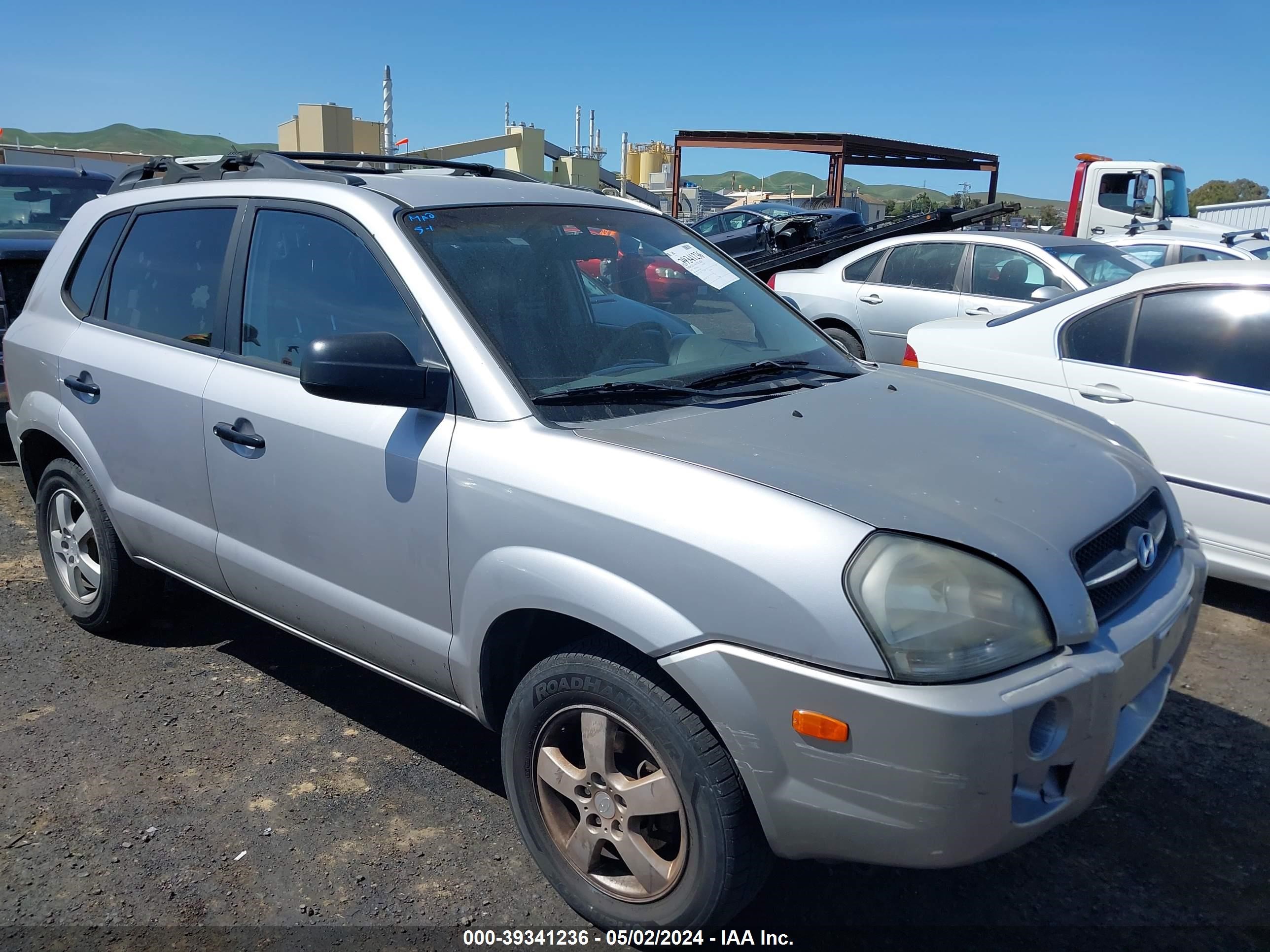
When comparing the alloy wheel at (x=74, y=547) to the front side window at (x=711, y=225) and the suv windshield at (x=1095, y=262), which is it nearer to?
the suv windshield at (x=1095, y=262)

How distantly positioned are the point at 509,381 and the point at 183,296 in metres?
1.64

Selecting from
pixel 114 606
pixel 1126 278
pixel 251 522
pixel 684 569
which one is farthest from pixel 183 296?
pixel 1126 278

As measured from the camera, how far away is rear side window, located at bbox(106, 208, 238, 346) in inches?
135

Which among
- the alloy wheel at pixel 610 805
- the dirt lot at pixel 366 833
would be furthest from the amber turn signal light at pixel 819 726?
the dirt lot at pixel 366 833

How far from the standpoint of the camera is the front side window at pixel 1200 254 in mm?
9742

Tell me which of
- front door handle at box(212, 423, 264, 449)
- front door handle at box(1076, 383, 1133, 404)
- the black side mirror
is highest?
the black side mirror

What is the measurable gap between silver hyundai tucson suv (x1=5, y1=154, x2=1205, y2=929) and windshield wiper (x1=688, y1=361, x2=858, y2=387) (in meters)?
0.02

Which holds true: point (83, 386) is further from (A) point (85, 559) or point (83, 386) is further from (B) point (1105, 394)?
(B) point (1105, 394)

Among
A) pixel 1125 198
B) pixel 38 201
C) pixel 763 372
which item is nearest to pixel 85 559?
pixel 763 372

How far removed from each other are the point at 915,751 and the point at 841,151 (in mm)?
20965

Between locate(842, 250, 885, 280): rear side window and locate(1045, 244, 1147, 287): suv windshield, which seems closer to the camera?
locate(1045, 244, 1147, 287): suv windshield

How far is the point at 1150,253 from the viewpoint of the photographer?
10.6 meters

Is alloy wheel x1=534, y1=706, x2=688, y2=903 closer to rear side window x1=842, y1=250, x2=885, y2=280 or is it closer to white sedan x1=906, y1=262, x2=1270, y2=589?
white sedan x1=906, y1=262, x2=1270, y2=589

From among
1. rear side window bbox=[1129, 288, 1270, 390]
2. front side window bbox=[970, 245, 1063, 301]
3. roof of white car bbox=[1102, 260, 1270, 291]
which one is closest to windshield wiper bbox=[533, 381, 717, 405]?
rear side window bbox=[1129, 288, 1270, 390]
